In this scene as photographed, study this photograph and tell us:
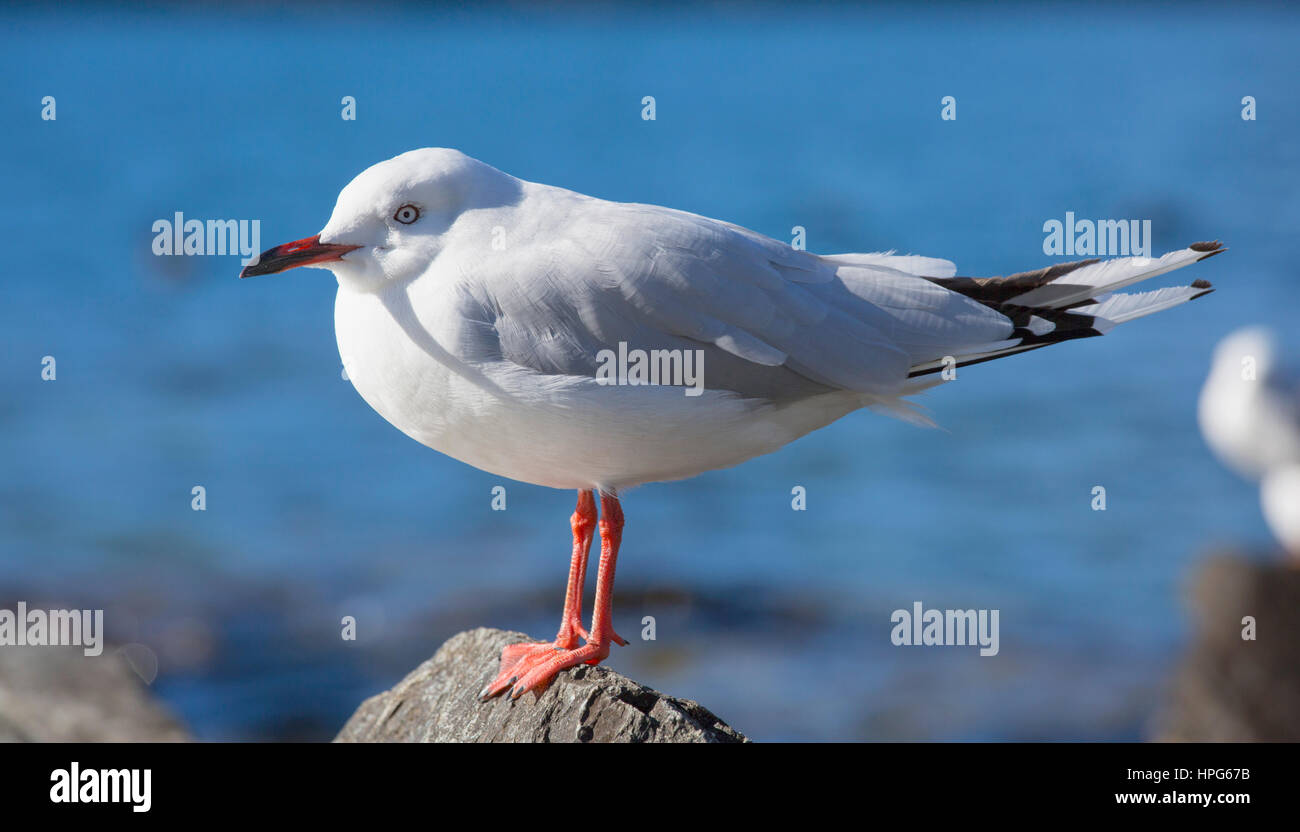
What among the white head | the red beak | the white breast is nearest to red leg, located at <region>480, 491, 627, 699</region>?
the white breast

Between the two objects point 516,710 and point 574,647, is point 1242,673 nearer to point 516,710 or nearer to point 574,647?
point 574,647

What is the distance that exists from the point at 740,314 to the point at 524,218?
0.86 meters

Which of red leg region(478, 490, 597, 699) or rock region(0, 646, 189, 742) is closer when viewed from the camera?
red leg region(478, 490, 597, 699)

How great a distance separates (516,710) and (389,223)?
189 centimetres

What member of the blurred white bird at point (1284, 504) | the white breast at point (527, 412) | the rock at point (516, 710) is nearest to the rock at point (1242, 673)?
the blurred white bird at point (1284, 504)

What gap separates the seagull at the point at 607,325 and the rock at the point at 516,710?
13cm

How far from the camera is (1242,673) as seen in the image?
8.59 meters

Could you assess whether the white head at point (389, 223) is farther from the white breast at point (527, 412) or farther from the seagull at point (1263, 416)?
the seagull at point (1263, 416)

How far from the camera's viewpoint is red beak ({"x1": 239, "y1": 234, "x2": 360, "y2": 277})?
423 centimetres

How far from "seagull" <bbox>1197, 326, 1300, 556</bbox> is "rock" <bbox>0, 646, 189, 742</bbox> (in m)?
10.4
